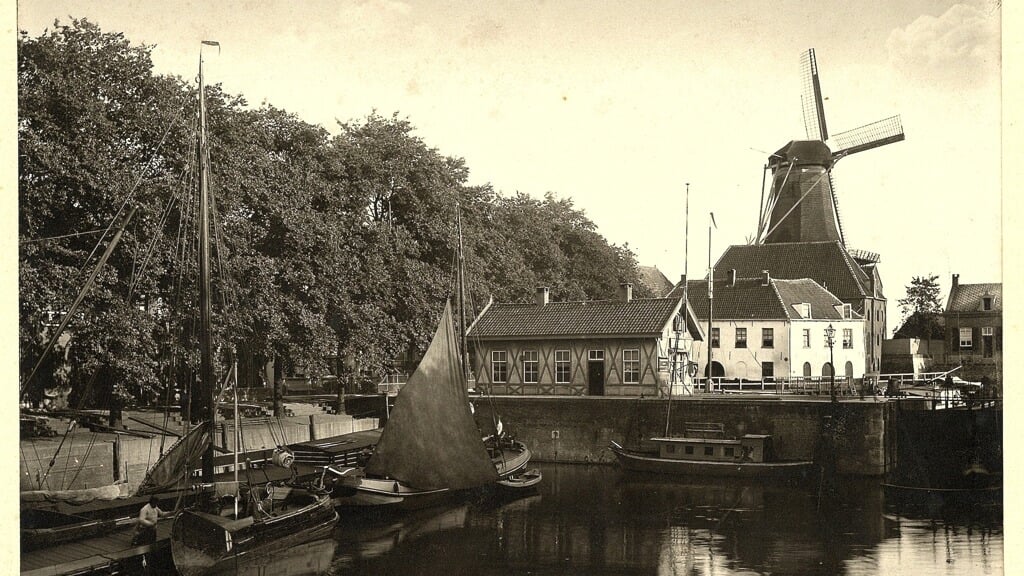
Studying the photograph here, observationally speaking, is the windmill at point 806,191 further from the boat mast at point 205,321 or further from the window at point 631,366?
the boat mast at point 205,321

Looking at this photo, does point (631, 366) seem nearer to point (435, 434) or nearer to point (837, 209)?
point (435, 434)

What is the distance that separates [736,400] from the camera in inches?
1287

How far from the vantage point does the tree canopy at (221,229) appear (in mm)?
20906

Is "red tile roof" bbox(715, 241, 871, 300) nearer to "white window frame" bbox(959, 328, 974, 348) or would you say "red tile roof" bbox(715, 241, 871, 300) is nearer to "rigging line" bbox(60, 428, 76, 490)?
"white window frame" bbox(959, 328, 974, 348)

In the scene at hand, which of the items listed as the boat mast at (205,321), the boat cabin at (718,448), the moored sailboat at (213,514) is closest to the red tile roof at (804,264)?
the boat cabin at (718,448)

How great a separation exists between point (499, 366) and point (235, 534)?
2121 centimetres

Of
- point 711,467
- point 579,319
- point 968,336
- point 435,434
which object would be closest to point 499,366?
point 579,319

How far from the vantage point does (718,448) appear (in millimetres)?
31438

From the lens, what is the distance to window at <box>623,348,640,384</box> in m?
36.2

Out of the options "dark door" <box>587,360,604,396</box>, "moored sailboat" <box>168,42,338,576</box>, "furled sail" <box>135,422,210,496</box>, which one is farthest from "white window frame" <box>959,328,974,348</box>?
"furled sail" <box>135,422,210,496</box>

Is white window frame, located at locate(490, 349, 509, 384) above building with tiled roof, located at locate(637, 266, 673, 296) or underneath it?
underneath

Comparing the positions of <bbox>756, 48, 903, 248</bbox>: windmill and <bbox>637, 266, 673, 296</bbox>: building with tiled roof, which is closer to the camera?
<bbox>756, 48, 903, 248</bbox>: windmill

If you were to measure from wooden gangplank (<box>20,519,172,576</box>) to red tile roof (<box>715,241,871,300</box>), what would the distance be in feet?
144

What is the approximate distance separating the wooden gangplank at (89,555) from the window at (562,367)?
21790mm
